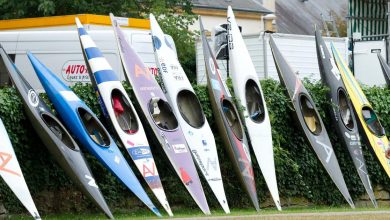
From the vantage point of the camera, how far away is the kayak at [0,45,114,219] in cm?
1499

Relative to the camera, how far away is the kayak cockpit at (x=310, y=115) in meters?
18.0

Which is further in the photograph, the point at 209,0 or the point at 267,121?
the point at 209,0

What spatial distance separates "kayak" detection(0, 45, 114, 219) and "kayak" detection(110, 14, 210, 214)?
1452 millimetres

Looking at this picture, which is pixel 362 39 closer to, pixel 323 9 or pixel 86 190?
pixel 86 190

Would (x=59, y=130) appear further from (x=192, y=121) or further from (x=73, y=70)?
(x=73, y=70)

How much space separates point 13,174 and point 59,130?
1.10 metres

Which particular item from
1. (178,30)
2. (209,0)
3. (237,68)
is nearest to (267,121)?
(237,68)

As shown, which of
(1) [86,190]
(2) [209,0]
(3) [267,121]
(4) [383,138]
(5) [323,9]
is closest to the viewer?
(1) [86,190]

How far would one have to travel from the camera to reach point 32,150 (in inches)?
611

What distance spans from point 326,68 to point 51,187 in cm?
533

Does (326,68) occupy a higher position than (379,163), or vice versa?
(326,68)

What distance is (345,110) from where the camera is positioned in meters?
18.6

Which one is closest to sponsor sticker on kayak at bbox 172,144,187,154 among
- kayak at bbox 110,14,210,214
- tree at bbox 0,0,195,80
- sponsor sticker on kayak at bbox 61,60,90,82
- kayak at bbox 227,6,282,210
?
kayak at bbox 110,14,210,214

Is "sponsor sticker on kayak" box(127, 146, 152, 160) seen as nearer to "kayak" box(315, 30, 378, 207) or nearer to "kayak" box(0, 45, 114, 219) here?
"kayak" box(0, 45, 114, 219)
